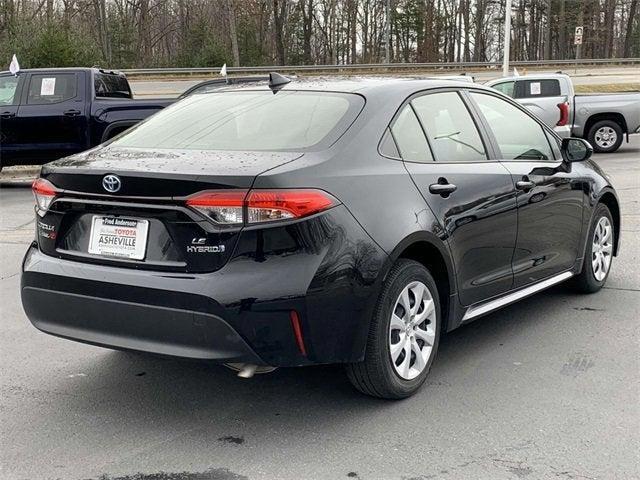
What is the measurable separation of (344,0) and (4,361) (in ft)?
191

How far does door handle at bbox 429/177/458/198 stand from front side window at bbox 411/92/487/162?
17 cm

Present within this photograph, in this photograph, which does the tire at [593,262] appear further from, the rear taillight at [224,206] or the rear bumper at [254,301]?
the rear taillight at [224,206]

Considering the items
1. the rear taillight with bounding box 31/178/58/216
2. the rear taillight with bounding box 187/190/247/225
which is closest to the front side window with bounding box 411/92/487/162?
the rear taillight with bounding box 187/190/247/225

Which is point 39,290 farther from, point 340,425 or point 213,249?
point 340,425

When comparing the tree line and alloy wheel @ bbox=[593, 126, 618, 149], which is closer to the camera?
alloy wheel @ bbox=[593, 126, 618, 149]

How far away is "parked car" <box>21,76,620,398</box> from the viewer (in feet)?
10.6

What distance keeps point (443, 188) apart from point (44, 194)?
6.69 feet

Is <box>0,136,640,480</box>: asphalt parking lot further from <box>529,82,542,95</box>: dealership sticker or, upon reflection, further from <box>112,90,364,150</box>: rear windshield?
<box>529,82,542,95</box>: dealership sticker

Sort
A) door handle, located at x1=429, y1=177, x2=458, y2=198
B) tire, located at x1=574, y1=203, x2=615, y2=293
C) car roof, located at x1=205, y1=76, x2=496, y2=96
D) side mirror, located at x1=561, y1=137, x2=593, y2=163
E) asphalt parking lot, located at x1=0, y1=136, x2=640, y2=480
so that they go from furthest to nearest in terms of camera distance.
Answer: tire, located at x1=574, y1=203, x2=615, y2=293, side mirror, located at x1=561, y1=137, x2=593, y2=163, car roof, located at x1=205, y1=76, x2=496, y2=96, door handle, located at x1=429, y1=177, x2=458, y2=198, asphalt parking lot, located at x1=0, y1=136, x2=640, y2=480

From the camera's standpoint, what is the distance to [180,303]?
3.24 metres

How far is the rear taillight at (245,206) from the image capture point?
126 inches

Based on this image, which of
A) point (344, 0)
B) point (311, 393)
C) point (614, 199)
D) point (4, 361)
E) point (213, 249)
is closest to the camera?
point (213, 249)

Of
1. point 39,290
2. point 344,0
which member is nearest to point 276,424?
point 39,290

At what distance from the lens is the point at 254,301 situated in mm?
3197
